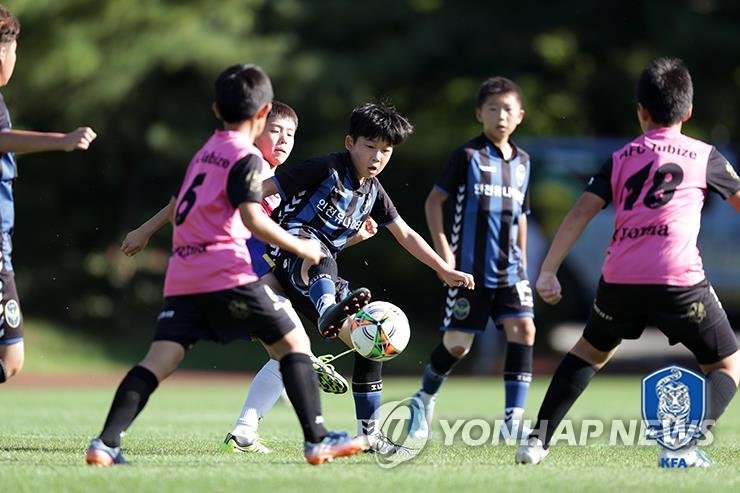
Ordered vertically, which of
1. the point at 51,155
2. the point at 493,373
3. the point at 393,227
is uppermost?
the point at 393,227

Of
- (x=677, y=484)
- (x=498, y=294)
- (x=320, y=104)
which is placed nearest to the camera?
(x=677, y=484)

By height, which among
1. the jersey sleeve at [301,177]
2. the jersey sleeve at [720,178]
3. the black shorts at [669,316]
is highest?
the jersey sleeve at [720,178]

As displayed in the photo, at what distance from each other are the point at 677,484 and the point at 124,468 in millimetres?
2482

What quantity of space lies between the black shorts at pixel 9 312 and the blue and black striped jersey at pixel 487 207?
301 centimetres

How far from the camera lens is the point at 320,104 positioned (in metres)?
25.2

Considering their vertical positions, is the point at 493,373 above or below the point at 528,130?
below

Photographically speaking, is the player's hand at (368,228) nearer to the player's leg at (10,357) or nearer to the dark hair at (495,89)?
the dark hair at (495,89)

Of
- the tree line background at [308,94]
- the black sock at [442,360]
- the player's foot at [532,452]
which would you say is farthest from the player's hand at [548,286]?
the tree line background at [308,94]

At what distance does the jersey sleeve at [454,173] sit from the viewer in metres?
8.43

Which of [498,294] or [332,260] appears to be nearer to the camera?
[332,260]

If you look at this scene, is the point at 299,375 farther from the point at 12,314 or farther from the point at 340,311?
the point at 12,314

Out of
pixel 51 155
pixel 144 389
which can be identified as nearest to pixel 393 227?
pixel 144 389

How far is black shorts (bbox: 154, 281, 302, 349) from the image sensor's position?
5727 millimetres

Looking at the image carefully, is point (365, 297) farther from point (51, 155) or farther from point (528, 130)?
point (528, 130)
